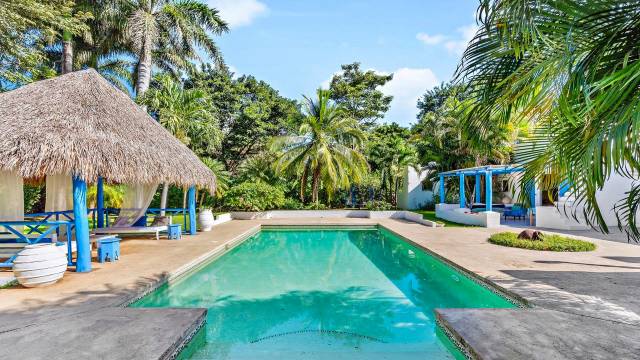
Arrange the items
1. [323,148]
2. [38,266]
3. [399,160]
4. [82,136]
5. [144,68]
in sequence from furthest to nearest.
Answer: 1. [399,160]
2. [323,148]
3. [144,68]
4. [82,136]
5. [38,266]

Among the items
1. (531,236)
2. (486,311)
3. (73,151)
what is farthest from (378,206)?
(73,151)

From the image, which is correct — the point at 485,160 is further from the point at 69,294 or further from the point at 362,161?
the point at 69,294

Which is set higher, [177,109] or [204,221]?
[177,109]

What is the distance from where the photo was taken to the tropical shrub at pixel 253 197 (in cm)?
1977

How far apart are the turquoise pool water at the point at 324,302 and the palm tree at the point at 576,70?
8.51ft

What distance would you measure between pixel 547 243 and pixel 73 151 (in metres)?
10.8

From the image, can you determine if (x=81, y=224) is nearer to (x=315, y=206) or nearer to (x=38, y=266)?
(x=38, y=266)

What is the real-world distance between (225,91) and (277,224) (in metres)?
13.0

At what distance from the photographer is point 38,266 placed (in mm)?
5824

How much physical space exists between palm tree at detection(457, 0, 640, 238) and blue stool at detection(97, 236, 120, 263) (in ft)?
25.6

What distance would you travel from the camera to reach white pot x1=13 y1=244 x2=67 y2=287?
19.0 ft

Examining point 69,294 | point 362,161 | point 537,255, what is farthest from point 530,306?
point 362,161

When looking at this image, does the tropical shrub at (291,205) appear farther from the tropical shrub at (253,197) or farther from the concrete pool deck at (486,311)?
the concrete pool deck at (486,311)

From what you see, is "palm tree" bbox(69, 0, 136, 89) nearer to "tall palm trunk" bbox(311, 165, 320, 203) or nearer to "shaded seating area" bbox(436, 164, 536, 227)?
"tall palm trunk" bbox(311, 165, 320, 203)
